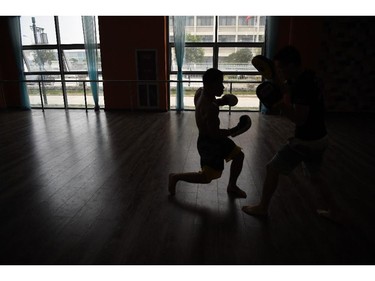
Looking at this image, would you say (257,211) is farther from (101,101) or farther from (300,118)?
(101,101)

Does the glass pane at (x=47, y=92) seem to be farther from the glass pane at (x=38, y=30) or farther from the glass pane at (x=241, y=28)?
the glass pane at (x=241, y=28)

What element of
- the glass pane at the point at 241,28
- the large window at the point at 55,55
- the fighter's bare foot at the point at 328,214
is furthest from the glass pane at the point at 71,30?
the fighter's bare foot at the point at 328,214

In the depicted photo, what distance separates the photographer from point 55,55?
759cm

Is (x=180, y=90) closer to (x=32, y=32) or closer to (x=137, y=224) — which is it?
(x=32, y=32)

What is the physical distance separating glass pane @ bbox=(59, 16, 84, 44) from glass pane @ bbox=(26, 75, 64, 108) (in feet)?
3.58

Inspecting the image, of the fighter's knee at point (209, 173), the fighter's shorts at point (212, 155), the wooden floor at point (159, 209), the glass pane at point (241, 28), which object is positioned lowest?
the wooden floor at point (159, 209)

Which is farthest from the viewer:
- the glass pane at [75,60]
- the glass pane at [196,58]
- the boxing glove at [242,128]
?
the glass pane at [75,60]

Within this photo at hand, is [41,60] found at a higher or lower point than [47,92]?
higher

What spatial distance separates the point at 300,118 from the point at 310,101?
0.42 ft

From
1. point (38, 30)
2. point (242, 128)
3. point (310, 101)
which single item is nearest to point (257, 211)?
point (242, 128)

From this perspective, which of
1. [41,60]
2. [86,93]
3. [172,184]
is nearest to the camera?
[172,184]

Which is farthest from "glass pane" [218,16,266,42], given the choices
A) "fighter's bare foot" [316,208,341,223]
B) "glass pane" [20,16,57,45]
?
"fighter's bare foot" [316,208,341,223]

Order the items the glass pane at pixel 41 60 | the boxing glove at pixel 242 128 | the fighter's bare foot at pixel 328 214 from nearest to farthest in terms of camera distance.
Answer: the fighter's bare foot at pixel 328 214 → the boxing glove at pixel 242 128 → the glass pane at pixel 41 60

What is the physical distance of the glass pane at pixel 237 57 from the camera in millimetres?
7055
